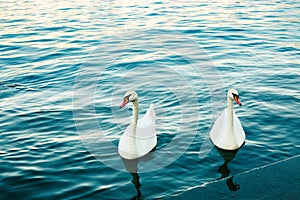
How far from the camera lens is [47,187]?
331 inches

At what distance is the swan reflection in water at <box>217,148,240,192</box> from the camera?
7351mm

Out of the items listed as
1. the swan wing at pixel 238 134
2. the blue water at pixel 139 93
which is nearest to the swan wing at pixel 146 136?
the blue water at pixel 139 93

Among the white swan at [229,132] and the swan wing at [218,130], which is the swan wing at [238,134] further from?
the swan wing at [218,130]

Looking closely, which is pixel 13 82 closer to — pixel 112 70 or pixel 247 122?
pixel 112 70

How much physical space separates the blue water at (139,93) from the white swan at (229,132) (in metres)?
0.19

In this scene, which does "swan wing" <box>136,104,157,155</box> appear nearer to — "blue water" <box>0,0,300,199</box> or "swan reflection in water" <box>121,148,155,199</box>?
"swan reflection in water" <box>121,148,155,199</box>

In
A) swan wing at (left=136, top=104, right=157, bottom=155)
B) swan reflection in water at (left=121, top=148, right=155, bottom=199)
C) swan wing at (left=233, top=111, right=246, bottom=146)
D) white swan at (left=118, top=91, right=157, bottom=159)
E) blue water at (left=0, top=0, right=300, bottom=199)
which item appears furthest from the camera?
swan wing at (left=233, top=111, right=246, bottom=146)

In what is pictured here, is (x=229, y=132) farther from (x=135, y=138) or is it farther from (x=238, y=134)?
(x=135, y=138)

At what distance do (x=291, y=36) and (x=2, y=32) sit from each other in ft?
39.4

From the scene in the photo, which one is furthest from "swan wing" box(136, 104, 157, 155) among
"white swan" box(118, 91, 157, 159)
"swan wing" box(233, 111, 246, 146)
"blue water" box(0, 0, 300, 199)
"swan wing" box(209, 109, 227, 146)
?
"swan wing" box(233, 111, 246, 146)

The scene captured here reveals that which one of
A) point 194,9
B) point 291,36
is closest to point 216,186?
point 291,36

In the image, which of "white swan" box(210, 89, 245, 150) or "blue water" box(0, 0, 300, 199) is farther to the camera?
"white swan" box(210, 89, 245, 150)

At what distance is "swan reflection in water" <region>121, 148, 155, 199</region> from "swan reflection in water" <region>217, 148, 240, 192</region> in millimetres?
1378

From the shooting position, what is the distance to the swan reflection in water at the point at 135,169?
26.8 ft
